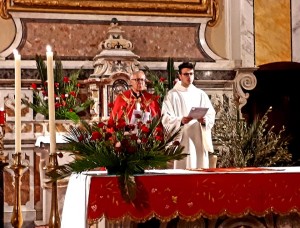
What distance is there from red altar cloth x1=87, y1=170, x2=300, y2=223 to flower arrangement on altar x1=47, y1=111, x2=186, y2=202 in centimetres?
10

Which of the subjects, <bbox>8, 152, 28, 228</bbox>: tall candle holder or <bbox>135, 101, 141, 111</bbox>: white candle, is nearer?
<bbox>8, 152, 28, 228</bbox>: tall candle holder

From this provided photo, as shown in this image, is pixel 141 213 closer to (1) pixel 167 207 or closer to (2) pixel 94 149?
(1) pixel 167 207

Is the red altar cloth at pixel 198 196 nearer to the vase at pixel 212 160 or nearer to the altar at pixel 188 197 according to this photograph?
the altar at pixel 188 197

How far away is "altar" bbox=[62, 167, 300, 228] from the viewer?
4.72 meters

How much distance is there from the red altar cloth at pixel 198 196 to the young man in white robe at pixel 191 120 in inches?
Answer: 91.8

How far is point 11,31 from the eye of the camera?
9180 mm

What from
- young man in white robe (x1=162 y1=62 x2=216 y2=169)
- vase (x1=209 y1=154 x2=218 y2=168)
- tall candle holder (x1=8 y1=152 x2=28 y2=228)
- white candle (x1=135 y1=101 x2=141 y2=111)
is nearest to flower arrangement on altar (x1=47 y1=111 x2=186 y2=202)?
tall candle holder (x1=8 y1=152 x2=28 y2=228)

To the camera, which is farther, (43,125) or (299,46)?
(299,46)

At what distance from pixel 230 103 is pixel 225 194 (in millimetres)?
4589

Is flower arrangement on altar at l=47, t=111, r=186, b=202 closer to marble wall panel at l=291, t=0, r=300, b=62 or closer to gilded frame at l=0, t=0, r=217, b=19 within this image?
gilded frame at l=0, t=0, r=217, b=19

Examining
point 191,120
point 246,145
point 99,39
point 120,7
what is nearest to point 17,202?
point 191,120

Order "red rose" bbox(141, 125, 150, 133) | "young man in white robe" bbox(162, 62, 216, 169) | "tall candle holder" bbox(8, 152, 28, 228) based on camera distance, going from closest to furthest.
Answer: "tall candle holder" bbox(8, 152, 28, 228) → "red rose" bbox(141, 125, 150, 133) → "young man in white robe" bbox(162, 62, 216, 169)

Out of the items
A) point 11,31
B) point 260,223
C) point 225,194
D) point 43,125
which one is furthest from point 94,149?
point 11,31

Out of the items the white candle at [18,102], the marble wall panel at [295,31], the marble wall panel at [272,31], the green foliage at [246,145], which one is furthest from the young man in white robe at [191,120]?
the white candle at [18,102]
